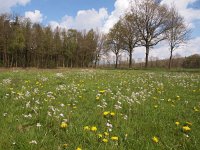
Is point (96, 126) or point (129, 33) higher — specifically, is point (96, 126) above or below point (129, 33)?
below

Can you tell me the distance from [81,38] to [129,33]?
3612cm

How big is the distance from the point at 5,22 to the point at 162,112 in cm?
5784

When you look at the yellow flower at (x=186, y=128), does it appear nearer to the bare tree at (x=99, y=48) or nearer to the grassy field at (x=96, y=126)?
the grassy field at (x=96, y=126)

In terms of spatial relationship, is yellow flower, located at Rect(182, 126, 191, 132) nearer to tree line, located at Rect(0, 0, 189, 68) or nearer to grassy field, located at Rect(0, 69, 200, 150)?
grassy field, located at Rect(0, 69, 200, 150)

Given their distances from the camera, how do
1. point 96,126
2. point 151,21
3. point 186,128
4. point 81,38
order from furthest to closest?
point 81,38 < point 151,21 < point 96,126 < point 186,128

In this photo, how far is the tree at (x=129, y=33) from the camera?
48.4 m

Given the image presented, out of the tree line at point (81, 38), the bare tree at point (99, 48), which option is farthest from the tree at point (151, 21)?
the bare tree at point (99, 48)

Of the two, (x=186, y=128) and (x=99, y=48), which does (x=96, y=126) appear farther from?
(x=99, y=48)

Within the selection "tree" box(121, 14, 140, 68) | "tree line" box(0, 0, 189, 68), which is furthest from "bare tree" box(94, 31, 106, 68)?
"tree" box(121, 14, 140, 68)

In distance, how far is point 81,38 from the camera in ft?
271

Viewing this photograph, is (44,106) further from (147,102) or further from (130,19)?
(130,19)

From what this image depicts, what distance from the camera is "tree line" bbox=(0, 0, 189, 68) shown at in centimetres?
4728

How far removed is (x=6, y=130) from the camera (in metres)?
4.16

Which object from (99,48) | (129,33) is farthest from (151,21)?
(99,48)
